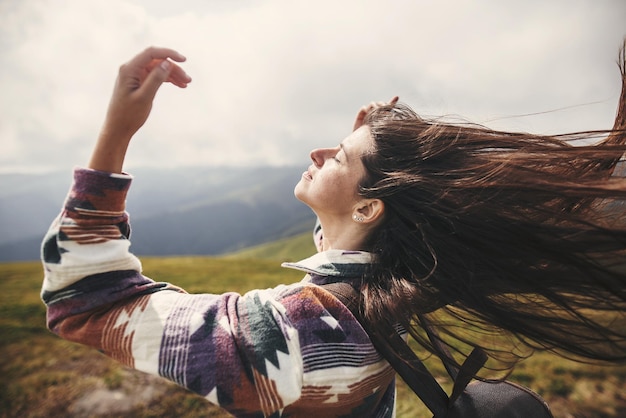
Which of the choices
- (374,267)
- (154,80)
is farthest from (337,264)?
(154,80)

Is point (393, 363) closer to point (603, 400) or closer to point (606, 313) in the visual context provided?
point (606, 313)

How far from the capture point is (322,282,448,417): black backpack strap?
194 cm

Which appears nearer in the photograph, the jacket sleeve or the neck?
the jacket sleeve

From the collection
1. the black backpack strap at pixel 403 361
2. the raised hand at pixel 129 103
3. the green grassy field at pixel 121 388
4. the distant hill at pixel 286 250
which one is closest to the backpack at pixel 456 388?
the black backpack strap at pixel 403 361

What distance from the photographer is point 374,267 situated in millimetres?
2436

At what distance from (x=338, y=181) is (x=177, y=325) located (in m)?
1.68

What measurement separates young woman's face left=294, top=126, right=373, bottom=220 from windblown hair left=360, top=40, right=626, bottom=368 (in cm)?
26

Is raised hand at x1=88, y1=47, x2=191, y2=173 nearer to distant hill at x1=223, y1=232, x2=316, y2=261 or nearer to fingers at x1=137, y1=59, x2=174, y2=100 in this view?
fingers at x1=137, y1=59, x2=174, y2=100

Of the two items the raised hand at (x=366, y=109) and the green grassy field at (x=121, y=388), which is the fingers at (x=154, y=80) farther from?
the green grassy field at (x=121, y=388)

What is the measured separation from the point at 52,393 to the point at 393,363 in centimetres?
747

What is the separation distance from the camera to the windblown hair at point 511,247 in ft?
7.47

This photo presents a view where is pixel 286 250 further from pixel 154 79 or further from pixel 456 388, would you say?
pixel 154 79

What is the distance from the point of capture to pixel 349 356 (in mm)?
1915

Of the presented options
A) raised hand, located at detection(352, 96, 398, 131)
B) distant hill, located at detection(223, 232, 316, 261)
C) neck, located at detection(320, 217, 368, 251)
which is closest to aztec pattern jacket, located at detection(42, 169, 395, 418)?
neck, located at detection(320, 217, 368, 251)
